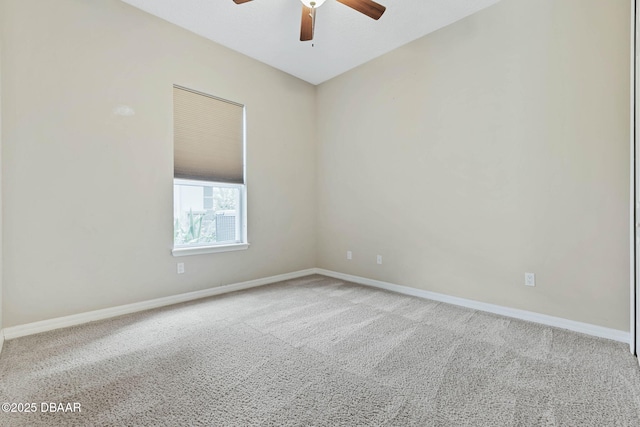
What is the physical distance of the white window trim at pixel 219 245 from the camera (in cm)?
316

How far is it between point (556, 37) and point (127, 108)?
12.9ft

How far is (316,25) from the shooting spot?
3061mm

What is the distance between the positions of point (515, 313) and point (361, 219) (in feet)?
6.51

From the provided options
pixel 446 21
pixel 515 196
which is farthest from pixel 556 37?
pixel 515 196

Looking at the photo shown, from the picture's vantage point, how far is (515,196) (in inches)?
105

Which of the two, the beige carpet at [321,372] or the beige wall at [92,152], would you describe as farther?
the beige wall at [92,152]

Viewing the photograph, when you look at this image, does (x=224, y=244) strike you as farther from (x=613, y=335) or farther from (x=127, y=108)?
(x=613, y=335)

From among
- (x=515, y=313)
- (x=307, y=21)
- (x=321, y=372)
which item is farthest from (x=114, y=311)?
(x=515, y=313)

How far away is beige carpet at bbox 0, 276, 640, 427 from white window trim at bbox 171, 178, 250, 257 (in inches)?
28.1

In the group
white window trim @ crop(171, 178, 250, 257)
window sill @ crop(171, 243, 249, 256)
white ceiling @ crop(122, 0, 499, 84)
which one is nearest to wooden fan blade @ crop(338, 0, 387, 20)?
white ceiling @ crop(122, 0, 499, 84)

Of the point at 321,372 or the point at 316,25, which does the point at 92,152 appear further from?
the point at 321,372

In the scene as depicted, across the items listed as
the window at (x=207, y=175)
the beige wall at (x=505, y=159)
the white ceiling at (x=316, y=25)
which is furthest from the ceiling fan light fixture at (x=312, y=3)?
the window at (x=207, y=175)

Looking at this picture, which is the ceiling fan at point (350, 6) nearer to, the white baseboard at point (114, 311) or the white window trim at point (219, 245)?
the white window trim at point (219, 245)

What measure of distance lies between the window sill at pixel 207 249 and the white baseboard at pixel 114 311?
0.45 m
